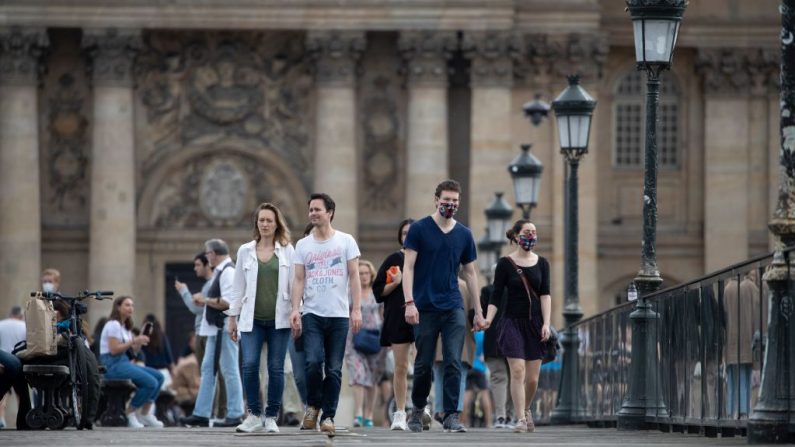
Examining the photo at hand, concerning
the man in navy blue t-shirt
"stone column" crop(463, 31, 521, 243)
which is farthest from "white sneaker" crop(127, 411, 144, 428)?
"stone column" crop(463, 31, 521, 243)

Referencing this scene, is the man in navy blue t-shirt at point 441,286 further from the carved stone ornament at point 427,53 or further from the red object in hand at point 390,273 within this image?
the carved stone ornament at point 427,53

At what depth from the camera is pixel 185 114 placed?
2062 inches

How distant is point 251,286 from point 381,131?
105 feet

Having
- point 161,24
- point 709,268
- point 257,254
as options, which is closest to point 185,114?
point 161,24

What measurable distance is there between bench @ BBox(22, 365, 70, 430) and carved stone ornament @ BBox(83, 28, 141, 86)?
28591 millimetres

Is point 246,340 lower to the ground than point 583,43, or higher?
lower

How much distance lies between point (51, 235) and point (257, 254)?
104 feet

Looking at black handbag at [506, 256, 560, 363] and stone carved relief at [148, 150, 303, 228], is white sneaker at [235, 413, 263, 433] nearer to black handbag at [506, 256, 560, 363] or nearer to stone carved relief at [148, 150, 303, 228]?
black handbag at [506, 256, 560, 363]

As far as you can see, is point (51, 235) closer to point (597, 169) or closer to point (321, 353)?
point (597, 169)

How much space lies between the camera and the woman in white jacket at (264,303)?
2075 centimetres

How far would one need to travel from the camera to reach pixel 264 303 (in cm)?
2089

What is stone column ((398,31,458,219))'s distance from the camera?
5122 centimetres

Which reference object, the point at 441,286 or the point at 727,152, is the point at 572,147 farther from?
the point at 727,152

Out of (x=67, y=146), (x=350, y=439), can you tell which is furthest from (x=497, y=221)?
(x=350, y=439)
